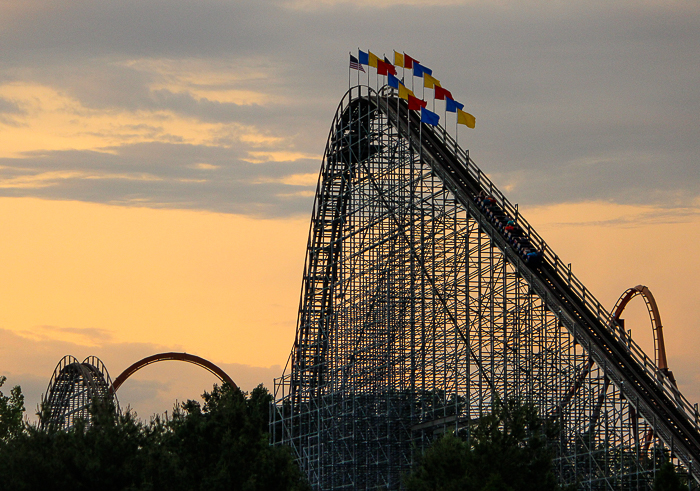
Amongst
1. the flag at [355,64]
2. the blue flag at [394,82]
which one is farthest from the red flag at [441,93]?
the flag at [355,64]

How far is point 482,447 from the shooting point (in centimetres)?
2761

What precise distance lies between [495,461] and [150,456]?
7.95m

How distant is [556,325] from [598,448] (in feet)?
12.1

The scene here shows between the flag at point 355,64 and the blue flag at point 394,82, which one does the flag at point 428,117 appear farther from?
the flag at point 355,64

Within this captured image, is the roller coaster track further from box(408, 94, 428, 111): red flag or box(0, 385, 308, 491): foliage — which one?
box(0, 385, 308, 491): foliage

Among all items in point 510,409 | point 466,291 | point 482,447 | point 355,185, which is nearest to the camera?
point 482,447

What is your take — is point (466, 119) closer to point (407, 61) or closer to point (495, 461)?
point (407, 61)

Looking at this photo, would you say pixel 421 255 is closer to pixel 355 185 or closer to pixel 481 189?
pixel 481 189

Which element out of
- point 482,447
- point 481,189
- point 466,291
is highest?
point 481,189

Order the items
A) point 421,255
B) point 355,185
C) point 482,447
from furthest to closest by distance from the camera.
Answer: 1. point 355,185
2. point 421,255
3. point 482,447

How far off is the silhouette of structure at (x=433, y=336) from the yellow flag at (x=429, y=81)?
44.0 inches

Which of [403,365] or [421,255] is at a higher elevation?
[421,255]

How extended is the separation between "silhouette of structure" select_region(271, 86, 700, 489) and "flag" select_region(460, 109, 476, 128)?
113 centimetres

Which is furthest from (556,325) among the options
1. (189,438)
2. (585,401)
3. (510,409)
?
(189,438)
